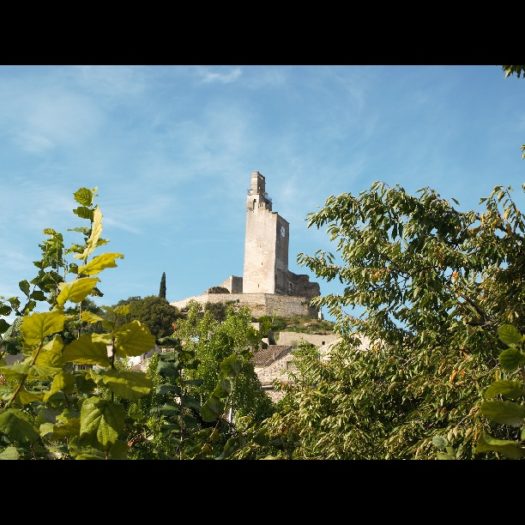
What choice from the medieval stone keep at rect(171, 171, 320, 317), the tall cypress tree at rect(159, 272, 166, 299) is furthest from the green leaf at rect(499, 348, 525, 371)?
the medieval stone keep at rect(171, 171, 320, 317)

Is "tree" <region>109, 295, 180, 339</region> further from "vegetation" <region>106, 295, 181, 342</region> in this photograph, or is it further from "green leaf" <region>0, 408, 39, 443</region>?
"green leaf" <region>0, 408, 39, 443</region>

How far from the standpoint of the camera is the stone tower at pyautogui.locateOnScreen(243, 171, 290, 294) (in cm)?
7862

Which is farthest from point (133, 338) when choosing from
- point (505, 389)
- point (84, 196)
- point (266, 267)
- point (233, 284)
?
point (233, 284)

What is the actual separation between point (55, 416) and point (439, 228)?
348 inches

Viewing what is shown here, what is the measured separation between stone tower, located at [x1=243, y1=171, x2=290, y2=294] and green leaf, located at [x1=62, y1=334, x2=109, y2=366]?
250 ft

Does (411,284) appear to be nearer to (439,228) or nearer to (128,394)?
(439,228)

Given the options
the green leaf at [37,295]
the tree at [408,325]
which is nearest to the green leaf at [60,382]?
the green leaf at [37,295]

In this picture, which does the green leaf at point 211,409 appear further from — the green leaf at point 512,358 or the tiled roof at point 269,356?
the tiled roof at point 269,356

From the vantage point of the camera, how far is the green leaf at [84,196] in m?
1.87

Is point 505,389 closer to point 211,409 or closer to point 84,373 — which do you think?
point 84,373

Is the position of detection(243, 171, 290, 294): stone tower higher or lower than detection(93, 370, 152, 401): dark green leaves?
higher

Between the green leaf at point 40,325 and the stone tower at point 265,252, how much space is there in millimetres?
76285
